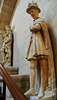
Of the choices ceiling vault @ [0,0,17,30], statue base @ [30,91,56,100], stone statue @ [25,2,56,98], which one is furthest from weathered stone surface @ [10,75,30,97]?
ceiling vault @ [0,0,17,30]

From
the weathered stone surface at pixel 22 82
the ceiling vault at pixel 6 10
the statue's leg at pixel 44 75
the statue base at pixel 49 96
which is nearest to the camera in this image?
the statue base at pixel 49 96

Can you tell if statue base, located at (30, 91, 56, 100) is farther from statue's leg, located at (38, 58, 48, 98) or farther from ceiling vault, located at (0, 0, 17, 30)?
ceiling vault, located at (0, 0, 17, 30)

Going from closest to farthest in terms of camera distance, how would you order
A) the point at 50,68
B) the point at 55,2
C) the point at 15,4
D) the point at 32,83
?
the point at 50,68, the point at 32,83, the point at 55,2, the point at 15,4

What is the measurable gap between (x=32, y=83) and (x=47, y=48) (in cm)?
75

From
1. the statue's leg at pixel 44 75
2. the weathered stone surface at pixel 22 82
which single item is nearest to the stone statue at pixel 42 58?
the statue's leg at pixel 44 75

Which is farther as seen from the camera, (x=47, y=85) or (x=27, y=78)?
(x=27, y=78)

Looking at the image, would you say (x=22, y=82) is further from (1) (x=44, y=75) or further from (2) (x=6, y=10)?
(2) (x=6, y=10)

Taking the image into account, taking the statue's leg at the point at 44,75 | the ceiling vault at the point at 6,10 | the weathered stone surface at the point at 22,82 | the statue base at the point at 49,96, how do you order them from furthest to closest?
the ceiling vault at the point at 6,10
the weathered stone surface at the point at 22,82
the statue's leg at the point at 44,75
the statue base at the point at 49,96

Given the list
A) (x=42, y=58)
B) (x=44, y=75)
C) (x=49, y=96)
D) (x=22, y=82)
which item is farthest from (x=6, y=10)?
(x=49, y=96)

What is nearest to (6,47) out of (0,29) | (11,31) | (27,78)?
(11,31)

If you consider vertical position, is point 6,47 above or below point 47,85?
above

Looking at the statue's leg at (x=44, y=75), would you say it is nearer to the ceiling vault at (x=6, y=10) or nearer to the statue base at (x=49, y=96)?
the statue base at (x=49, y=96)

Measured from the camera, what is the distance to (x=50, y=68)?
1973 mm

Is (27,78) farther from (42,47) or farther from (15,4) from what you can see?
(15,4)
